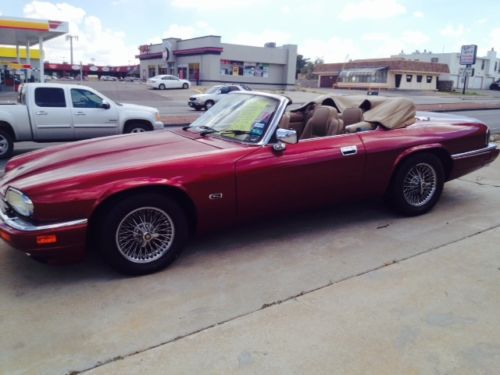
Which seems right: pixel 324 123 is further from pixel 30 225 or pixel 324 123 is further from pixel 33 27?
pixel 33 27

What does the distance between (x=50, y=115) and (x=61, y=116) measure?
232mm

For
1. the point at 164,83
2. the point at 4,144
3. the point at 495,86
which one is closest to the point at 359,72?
the point at 495,86

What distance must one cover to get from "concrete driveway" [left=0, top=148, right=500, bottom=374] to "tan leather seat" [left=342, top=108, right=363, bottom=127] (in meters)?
1.31

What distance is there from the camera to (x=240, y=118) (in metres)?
4.57

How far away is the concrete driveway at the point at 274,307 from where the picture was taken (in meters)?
2.64

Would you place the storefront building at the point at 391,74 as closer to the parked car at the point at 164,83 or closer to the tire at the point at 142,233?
the parked car at the point at 164,83

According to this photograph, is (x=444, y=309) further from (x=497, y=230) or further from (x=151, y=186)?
(x=151, y=186)

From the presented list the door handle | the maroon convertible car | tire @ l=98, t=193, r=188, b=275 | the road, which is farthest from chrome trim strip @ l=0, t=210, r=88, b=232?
the road

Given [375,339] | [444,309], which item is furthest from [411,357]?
[444,309]

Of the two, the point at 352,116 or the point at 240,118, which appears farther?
the point at 352,116

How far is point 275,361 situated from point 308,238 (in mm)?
2030

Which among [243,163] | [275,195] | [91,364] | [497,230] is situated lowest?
[91,364]

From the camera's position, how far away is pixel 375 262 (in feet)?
12.9

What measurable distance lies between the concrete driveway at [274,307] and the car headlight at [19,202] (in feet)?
2.03
